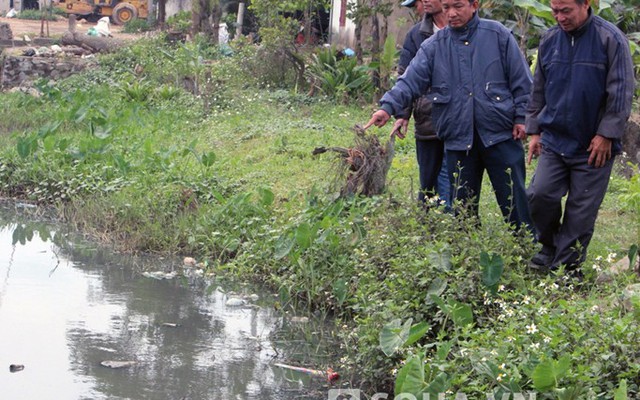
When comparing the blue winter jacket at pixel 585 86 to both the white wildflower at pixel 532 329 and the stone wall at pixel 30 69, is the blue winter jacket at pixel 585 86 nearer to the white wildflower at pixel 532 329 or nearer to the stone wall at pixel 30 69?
the white wildflower at pixel 532 329

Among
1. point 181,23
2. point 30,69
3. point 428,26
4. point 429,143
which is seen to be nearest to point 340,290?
point 429,143

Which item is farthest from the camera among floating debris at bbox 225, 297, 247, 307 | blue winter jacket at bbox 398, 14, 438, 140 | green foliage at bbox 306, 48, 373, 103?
green foliage at bbox 306, 48, 373, 103

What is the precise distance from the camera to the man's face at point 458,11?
6.12 meters

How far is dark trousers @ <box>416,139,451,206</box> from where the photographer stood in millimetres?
6758

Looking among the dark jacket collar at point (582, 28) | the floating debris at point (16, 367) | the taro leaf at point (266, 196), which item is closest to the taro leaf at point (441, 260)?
the dark jacket collar at point (582, 28)

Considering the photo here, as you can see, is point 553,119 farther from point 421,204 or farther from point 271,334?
point 271,334

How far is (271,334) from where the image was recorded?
647 cm

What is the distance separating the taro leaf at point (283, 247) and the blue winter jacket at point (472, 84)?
1.30 m

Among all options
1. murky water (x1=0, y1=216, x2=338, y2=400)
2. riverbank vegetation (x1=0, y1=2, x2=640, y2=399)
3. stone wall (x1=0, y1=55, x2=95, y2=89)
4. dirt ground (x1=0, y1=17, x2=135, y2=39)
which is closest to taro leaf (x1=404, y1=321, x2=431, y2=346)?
riverbank vegetation (x1=0, y1=2, x2=640, y2=399)

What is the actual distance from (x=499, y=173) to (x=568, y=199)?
511 mm

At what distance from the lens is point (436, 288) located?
5438mm

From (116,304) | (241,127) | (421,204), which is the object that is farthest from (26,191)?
(421,204)

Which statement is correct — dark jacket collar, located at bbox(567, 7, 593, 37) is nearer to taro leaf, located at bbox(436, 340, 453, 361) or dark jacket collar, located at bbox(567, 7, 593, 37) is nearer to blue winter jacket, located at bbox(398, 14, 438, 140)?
blue winter jacket, located at bbox(398, 14, 438, 140)

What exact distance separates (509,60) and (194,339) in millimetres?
2554
